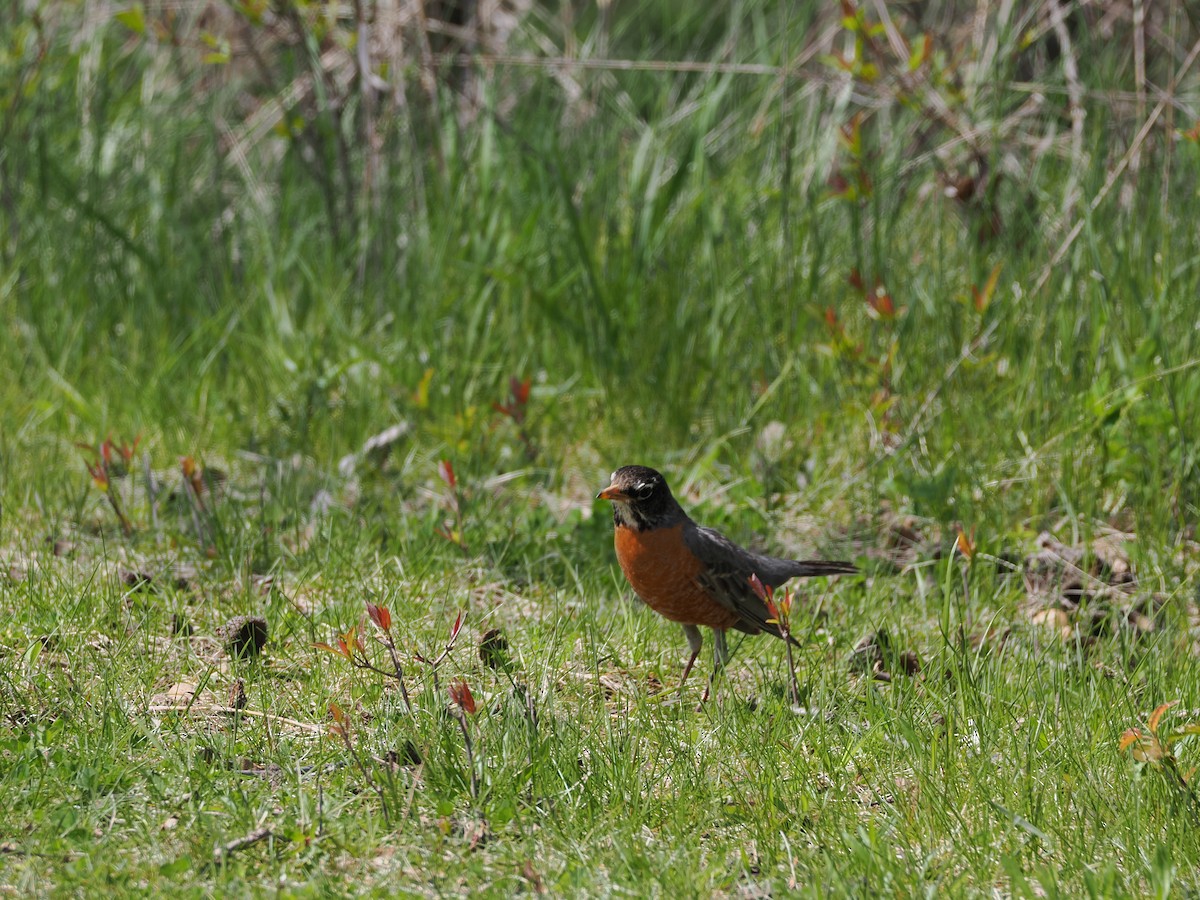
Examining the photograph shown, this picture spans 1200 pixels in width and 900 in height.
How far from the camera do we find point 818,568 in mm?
3645

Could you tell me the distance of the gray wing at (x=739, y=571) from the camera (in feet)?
10.9

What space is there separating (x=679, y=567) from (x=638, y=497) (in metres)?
0.22

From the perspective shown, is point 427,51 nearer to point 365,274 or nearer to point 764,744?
point 365,274

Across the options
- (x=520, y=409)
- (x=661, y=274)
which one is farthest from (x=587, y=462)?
(x=661, y=274)

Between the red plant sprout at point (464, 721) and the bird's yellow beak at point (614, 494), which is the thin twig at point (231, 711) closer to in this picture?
the red plant sprout at point (464, 721)

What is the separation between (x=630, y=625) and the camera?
11.7 ft

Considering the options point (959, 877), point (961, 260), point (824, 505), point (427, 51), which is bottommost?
point (824, 505)


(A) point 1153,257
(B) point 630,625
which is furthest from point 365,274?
(A) point 1153,257

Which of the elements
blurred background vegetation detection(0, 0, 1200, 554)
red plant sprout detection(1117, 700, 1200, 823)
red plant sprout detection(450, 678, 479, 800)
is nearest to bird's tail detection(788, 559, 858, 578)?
blurred background vegetation detection(0, 0, 1200, 554)

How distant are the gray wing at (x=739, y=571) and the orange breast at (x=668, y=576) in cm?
3

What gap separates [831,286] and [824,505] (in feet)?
4.15

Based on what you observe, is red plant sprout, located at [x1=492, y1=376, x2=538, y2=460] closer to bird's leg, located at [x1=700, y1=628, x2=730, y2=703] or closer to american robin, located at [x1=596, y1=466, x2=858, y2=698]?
american robin, located at [x1=596, y1=466, x2=858, y2=698]

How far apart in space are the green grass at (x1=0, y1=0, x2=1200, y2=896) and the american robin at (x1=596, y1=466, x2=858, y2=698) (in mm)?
141

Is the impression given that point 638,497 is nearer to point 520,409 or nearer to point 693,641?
point 693,641
